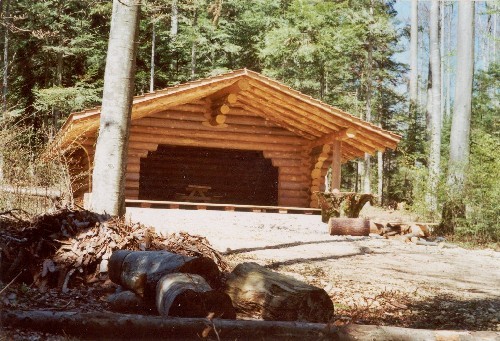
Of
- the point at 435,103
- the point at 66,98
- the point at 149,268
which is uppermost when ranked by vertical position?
the point at 435,103

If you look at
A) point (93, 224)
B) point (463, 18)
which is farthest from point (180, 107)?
point (93, 224)

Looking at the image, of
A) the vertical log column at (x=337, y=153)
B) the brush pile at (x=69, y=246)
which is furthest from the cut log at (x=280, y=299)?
the vertical log column at (x=337, y=153)

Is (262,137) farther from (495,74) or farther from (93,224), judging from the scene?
(495,74)

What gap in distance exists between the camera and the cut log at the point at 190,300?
342 cm

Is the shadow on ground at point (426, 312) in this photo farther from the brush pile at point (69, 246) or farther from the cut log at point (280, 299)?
the brush pile at point (69, 246)

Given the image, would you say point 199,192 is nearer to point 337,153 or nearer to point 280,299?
point 337,153

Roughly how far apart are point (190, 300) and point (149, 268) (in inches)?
32.2

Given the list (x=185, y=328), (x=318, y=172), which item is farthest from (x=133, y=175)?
(x=185, y=328)

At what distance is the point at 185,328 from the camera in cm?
304

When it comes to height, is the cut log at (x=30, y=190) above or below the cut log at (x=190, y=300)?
above

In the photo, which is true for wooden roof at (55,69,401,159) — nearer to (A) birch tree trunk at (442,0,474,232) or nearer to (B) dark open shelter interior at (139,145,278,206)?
(A) birch tree trunk at (442,0,474,232)

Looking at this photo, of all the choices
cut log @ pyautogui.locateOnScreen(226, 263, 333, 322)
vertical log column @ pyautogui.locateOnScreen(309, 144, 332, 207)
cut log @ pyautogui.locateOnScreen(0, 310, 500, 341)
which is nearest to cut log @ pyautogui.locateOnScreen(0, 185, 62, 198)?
cut log @ pyautogui.locateOnScreen(226, 263, 333, 322)

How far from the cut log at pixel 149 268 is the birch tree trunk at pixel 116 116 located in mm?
1713

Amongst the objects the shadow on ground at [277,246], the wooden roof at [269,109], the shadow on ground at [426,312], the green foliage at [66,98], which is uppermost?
the green foliage at [66,98]
